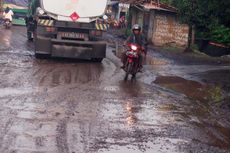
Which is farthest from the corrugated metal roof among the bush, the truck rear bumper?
the truck rear bumper

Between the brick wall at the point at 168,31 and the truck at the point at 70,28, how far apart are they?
1267cm

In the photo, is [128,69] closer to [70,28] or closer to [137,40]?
[137,40]

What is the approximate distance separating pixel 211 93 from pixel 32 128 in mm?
6338

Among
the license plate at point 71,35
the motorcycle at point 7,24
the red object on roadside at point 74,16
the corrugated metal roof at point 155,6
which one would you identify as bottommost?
the motorcycle at point 7,24

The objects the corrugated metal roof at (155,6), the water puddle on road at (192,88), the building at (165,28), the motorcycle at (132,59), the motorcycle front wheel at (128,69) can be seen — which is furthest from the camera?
the building at (165,28)

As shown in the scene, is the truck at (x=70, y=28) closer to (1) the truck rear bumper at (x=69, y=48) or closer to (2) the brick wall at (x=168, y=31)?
(1) the truck rear bumper at (x=69, y=48)

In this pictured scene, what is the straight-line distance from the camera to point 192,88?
13000mm

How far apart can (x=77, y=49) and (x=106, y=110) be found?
24.7 feet

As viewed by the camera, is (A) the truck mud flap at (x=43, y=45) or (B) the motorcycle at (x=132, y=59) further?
(A) the truck mud flap at (x=43, y=45)

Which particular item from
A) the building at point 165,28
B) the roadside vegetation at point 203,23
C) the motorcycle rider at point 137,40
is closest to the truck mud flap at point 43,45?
the motorcycle rider at point 137,40

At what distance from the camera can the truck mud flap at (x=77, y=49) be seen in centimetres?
A: 1622

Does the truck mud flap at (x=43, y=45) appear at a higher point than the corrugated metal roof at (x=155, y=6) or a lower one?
lower

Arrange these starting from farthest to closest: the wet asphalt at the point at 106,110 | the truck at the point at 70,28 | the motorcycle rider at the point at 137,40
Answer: the truck at the point at 70,28 → the motorcycle rider at the point at 137,40 → the wet asphalt at the point at 106,110

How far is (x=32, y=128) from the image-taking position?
7277 millimetres
